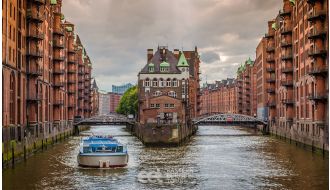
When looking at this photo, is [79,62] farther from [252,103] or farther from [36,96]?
[36,96]

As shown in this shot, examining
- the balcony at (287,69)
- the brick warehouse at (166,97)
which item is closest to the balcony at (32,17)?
the brick warehouse at (166,97)

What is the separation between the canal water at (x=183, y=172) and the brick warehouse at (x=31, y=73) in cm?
509

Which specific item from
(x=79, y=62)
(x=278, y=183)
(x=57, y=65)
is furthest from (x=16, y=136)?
(x=79, y=62)

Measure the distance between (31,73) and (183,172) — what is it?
29.5m

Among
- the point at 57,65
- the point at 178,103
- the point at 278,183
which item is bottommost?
the point at 278,183

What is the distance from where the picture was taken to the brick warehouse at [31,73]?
55812mm

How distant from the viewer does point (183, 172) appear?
46375 mm

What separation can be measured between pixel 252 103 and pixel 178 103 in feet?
258

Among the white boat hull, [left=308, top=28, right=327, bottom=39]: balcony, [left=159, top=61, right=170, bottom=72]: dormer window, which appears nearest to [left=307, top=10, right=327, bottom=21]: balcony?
[left=308, top=28, right=327, bottom=39]: balcony

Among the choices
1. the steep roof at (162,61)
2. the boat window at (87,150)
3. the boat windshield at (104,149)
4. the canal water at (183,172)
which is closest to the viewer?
the canal water at (183,172)

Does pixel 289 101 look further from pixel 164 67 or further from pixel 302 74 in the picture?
pixel 164 67

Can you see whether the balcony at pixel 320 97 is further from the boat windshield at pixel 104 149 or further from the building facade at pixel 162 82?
the building facade at pixel 162 82

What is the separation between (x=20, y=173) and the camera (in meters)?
43.9

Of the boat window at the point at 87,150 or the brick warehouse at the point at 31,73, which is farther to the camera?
the brick warehouse at the point at 31,73
